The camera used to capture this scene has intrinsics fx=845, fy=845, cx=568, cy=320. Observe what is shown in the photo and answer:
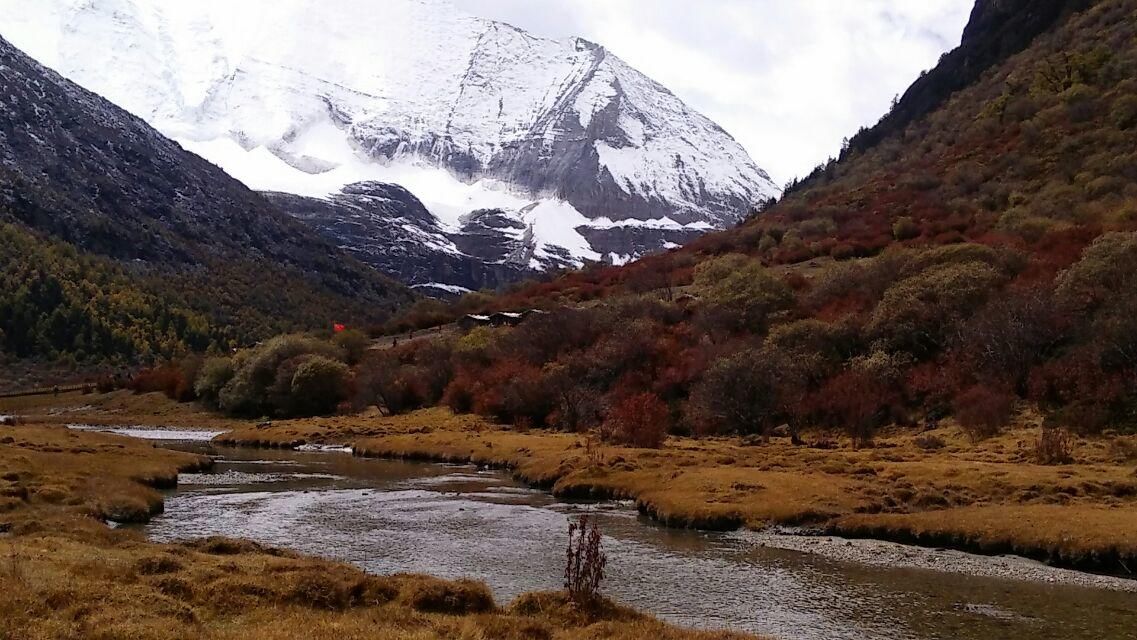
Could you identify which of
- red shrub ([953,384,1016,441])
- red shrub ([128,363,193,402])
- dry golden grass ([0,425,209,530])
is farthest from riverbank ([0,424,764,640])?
red shrub ([128,363,193,402])

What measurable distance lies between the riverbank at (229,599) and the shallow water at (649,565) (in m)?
3.64

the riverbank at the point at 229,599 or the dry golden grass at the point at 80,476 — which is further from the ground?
the dry golden grass at the point at 80,476

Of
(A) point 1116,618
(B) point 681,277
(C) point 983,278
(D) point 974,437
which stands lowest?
(A) point 1116,618

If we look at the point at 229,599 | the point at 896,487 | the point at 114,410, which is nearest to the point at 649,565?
the point at 229,599

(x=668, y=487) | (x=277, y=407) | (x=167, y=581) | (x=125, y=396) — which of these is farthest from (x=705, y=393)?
(x=125, y=396)

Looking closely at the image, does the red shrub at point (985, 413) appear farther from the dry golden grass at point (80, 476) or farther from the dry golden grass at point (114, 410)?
the dry golden grass at point (114, 410)

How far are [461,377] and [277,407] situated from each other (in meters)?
33.4

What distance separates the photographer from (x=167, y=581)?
72.0 feet

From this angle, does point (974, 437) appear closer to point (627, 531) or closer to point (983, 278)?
point (983, 278)

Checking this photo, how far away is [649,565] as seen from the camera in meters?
31.8

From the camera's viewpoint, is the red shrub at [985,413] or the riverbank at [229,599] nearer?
the riverbank at [229,599]

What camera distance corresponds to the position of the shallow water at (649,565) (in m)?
24.7

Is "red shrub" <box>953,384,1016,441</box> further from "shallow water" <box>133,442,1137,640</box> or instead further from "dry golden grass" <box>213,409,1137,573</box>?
"shallow water" <box>133,442,1137,640</box>

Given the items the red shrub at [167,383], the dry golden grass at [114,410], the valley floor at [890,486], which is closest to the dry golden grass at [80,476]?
the valley floor at [890,486]
